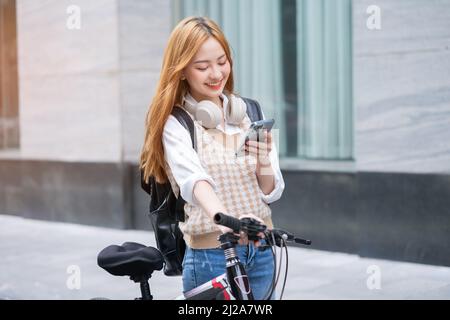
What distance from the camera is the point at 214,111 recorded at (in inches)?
122

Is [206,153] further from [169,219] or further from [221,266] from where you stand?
[221,266]

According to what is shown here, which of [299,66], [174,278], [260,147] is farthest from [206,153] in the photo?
[299,66]

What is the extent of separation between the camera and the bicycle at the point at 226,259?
277cm

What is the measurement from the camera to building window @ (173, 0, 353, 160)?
30.2 ft

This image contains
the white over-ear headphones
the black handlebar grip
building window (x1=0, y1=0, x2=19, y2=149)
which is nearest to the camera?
the black handlebar grip

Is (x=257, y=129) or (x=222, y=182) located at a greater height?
(x=257, y=129)

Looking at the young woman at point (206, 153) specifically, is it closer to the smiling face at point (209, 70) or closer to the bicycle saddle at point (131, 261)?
the smiling face at point (209, 70)

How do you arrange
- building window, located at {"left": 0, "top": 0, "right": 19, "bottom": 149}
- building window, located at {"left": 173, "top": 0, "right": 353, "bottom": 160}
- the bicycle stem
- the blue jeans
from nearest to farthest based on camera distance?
the bicycle stem, the blue jeans, building window, located at {"left": 173, "top": 0, "right": 353, "bottom": 160}, building window, located at {"left": 0, "top": 0, "right": 19, "bottom": 149}

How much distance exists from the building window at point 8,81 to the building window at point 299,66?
4068 millimetres

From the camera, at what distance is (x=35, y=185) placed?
11.9 m

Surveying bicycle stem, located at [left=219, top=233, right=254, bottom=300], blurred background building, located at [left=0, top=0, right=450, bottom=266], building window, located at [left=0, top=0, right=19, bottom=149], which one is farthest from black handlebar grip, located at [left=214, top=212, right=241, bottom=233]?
building window, located at [left=0, top=0, right=19, bottom=149]

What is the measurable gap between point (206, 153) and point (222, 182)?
123 mm

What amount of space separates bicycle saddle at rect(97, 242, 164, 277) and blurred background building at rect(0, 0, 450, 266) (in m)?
4.89

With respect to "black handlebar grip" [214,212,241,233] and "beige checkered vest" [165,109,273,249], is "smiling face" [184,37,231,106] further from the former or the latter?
"black handlebar grip" [214,212,241,233]
